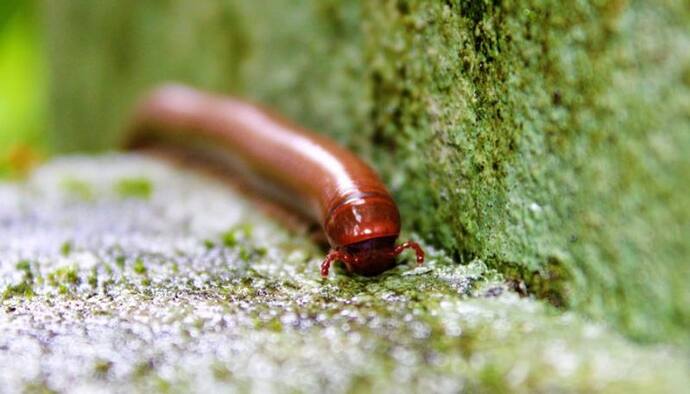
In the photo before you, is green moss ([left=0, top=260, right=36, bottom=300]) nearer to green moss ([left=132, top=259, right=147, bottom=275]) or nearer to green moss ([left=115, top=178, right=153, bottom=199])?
green moss ([left=132, top=259, right=147, bottom=275])

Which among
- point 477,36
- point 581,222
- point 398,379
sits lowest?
point 398,379

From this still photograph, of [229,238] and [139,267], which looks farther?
[229,238]

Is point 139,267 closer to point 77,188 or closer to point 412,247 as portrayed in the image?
point 412,247

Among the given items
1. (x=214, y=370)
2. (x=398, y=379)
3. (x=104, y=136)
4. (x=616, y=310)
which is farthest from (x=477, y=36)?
(x=104, y=136)

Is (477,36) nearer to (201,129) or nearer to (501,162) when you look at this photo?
(501,162)

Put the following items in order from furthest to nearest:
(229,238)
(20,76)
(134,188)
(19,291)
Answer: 1. (20,76)
2. (134,188)
3. (229,238)
4. (19,291)

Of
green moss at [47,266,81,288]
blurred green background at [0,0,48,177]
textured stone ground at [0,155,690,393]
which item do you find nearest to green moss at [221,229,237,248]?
textured stone ground at [0,155,690,393]

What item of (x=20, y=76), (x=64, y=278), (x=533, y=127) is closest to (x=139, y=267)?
(x=64, y=278)
